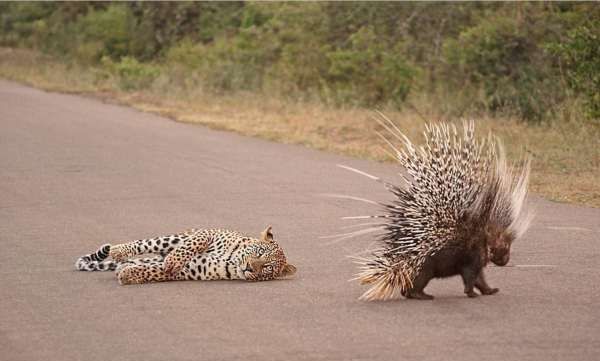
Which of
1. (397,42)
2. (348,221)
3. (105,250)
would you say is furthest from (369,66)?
(105,250)

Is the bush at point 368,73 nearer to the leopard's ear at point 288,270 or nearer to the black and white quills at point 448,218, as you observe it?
the leopard's ear at point 288,270

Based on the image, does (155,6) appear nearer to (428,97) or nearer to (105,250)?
(428,97)

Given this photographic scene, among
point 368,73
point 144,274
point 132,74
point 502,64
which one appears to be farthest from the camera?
point 132,74

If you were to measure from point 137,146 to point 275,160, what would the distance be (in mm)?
2759

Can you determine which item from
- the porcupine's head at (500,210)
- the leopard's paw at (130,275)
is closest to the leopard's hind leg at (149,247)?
the leopard's paw at (130,275)

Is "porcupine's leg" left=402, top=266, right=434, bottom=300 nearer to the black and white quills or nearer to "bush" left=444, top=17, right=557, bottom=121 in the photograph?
the black and white quills

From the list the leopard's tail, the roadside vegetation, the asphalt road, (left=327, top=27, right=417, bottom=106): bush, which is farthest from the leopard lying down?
(left=327, top=27, right=417, bottom=106): bush

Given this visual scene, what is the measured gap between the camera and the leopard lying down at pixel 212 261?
856cm

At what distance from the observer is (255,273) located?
8594 mm

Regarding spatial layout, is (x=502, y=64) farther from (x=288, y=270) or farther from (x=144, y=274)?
(x=144, y=274)

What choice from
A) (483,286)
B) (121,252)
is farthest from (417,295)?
(121,252)

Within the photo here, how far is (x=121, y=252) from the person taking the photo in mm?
9070

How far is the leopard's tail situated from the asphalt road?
86 mm

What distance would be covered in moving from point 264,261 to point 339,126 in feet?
38.4
